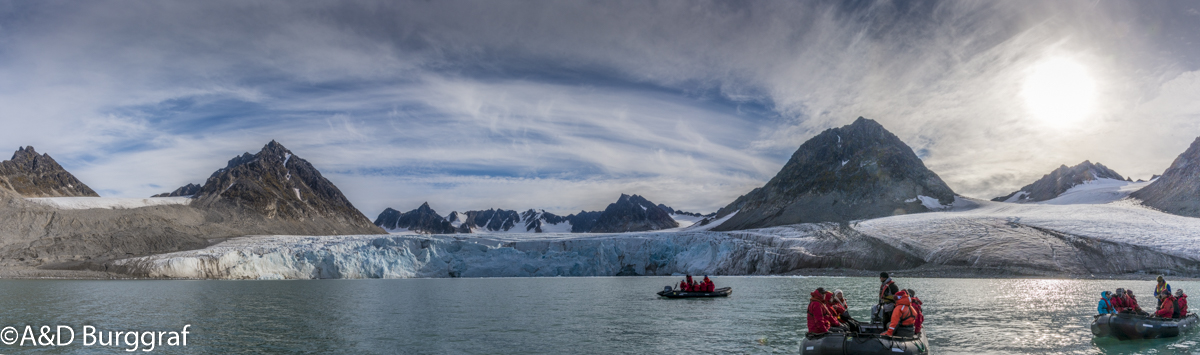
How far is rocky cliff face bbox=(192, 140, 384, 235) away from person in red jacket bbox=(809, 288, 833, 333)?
160 m

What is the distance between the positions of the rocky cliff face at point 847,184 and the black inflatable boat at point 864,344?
108 meters

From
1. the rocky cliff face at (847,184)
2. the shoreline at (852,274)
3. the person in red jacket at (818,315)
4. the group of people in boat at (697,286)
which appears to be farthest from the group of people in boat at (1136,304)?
the rocky cliff face at (847,184)

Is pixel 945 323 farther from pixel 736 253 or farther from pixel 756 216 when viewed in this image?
pixel 756 216

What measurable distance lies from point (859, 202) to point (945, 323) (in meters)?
119

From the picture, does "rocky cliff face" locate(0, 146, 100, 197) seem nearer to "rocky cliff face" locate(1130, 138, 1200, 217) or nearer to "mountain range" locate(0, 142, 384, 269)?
"mountain range" locate(0, 142, 384, 269)

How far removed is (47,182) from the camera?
157875 millimetres

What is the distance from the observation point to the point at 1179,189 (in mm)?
105062

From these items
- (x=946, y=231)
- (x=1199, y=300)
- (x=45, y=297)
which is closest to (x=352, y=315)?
(x=45, y=297)

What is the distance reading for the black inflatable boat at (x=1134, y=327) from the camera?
23594 millimetres

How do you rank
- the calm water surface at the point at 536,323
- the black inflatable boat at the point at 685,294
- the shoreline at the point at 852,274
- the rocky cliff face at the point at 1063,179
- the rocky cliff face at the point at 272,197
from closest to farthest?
1. the calm water surface at the point at 536,323
2. the black inflatable boat at the point at 685,294
3. the shoreline at the point at 852,274
4. the rocky cliff face at the point at 272,197
5. the rocky cliff face at the point at 1063,179

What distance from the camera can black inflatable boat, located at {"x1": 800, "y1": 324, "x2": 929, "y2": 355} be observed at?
17.3 meters

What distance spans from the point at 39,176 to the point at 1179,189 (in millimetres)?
265502

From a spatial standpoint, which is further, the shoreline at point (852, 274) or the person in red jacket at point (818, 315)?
the shoreline at point (852, 274)

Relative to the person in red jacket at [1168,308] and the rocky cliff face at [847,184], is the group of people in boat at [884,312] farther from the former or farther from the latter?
the rocky cliff face at [847,184]
